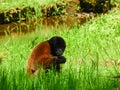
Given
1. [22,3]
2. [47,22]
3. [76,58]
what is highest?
[76,58]

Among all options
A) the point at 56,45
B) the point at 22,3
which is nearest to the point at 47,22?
the point at 22,3

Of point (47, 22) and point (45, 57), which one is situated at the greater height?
point (45, 57)

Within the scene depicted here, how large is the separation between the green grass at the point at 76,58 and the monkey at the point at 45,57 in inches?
6.4

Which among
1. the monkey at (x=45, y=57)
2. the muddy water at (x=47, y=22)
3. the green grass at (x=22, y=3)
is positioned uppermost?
the monkey at (x=45, y=57)

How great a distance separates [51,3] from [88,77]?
44.5 ft

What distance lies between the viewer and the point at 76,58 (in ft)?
28.7

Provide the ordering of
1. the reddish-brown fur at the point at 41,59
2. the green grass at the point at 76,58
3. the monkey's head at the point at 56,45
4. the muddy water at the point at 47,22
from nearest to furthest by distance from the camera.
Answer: the green grass at the point at 76,58
the reddish-brown fur at the point at 41,59
the monkey's head at the point at 56,45
the muddy water at the point at 47,22

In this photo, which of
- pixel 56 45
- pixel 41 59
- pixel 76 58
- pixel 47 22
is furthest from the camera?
pixel 47 22

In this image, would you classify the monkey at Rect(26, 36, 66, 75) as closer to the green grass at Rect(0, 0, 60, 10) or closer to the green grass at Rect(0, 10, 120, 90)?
the green grass at Rect(0, 10, 120, 90)

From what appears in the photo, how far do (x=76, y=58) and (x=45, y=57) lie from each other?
8.29 feet

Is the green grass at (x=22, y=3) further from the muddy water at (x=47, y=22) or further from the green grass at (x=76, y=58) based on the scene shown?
the green grass at (x=76, y=58)

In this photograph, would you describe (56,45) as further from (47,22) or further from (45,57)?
(47,22)

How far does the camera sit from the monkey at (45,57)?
6.18 metres

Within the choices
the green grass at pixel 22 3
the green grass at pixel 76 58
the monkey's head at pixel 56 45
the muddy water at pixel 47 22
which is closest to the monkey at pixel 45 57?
the monkey's head at pixel 56 45
